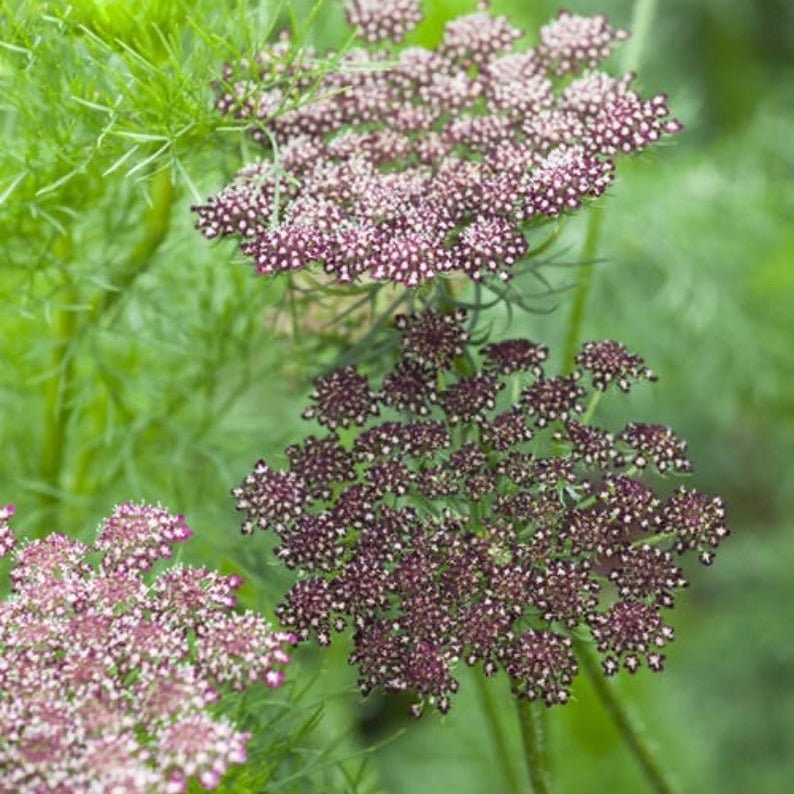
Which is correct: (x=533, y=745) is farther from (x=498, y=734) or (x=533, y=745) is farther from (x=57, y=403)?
(x=57, y=403)

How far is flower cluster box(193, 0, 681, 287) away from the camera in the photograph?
1.14 meters

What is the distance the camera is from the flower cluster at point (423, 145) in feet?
3.75

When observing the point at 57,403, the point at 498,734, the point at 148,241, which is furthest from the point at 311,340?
the point at 498,734

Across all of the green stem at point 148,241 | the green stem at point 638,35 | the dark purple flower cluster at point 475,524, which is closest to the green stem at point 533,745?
the dark purple flower cluster at point 475,524

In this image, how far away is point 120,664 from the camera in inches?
39.7

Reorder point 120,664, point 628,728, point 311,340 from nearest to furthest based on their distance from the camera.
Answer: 1. point 120,664
2. point 628,728
3. point 311,340

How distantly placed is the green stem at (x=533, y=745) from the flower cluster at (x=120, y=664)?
0.24m

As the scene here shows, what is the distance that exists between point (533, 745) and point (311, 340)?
0.51 meters

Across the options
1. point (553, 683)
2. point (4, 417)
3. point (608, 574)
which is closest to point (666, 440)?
point (608, 574)

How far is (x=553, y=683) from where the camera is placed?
3.59 feet

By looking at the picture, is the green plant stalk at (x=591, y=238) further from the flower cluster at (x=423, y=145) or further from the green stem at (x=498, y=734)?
the green stem at (x=498, y=734)

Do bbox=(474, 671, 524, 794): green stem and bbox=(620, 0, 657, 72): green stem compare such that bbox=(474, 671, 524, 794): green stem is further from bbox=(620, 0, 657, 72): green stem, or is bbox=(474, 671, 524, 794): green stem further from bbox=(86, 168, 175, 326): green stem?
bbox=(620, 0, 657, 72): green stem

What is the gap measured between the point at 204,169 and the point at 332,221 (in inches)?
14.1

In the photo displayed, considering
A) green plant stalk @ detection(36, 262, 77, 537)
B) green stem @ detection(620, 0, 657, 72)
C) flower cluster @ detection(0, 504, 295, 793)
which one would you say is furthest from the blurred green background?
flower cluster @ detection(0, 504, 295, 793)
